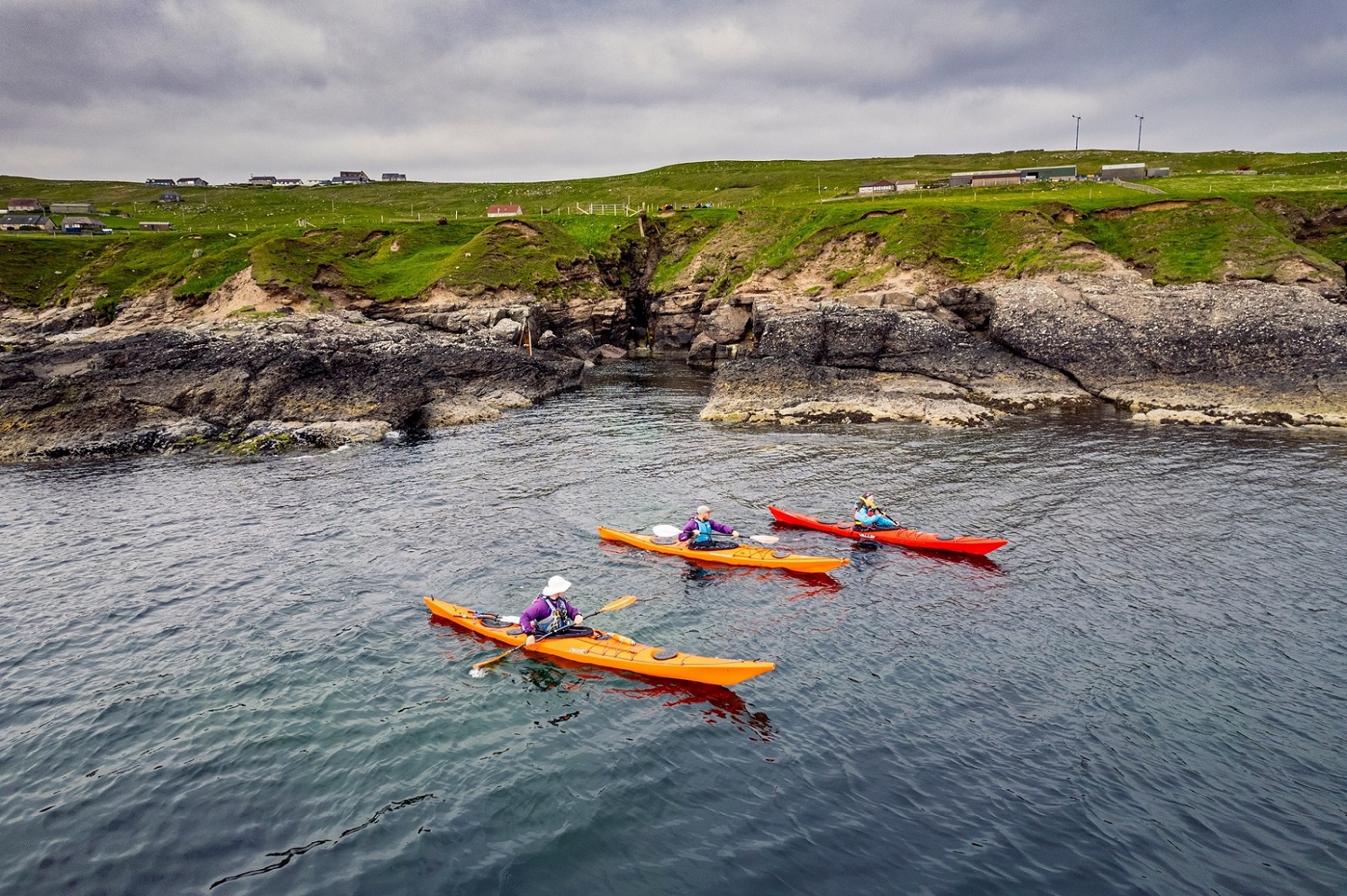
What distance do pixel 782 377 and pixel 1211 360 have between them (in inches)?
941

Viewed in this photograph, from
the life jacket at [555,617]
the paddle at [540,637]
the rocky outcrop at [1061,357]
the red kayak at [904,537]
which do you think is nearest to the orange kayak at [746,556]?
the red kayak at [904,537]

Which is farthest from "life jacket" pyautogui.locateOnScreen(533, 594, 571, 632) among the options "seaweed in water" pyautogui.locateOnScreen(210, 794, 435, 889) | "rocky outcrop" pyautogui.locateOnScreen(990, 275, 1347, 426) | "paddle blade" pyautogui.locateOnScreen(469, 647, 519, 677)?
"rocky outcrop" pyautogui.locateOnScreen(990, 275, 1347, 426)

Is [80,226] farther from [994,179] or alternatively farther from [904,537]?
[904,537]

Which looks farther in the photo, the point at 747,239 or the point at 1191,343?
the point at 747,239

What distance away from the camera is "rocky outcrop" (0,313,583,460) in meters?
39.1

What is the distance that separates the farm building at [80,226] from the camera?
9488 centimetres

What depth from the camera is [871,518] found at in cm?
2459

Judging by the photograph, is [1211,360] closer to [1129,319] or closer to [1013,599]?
[1129,319]

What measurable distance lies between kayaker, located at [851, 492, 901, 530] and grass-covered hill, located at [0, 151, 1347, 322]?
1375 inches

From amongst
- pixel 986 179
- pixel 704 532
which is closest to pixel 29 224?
pixel 704 532

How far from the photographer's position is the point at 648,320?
76.8 metres

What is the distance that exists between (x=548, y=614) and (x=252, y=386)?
34419 mm

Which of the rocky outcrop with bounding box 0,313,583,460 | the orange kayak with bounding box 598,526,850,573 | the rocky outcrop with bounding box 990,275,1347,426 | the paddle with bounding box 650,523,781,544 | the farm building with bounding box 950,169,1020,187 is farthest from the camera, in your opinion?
the farm building with bounding box 950,169,1020,187

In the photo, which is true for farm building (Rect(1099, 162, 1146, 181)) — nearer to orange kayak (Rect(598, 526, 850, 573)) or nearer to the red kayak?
the red kayak
